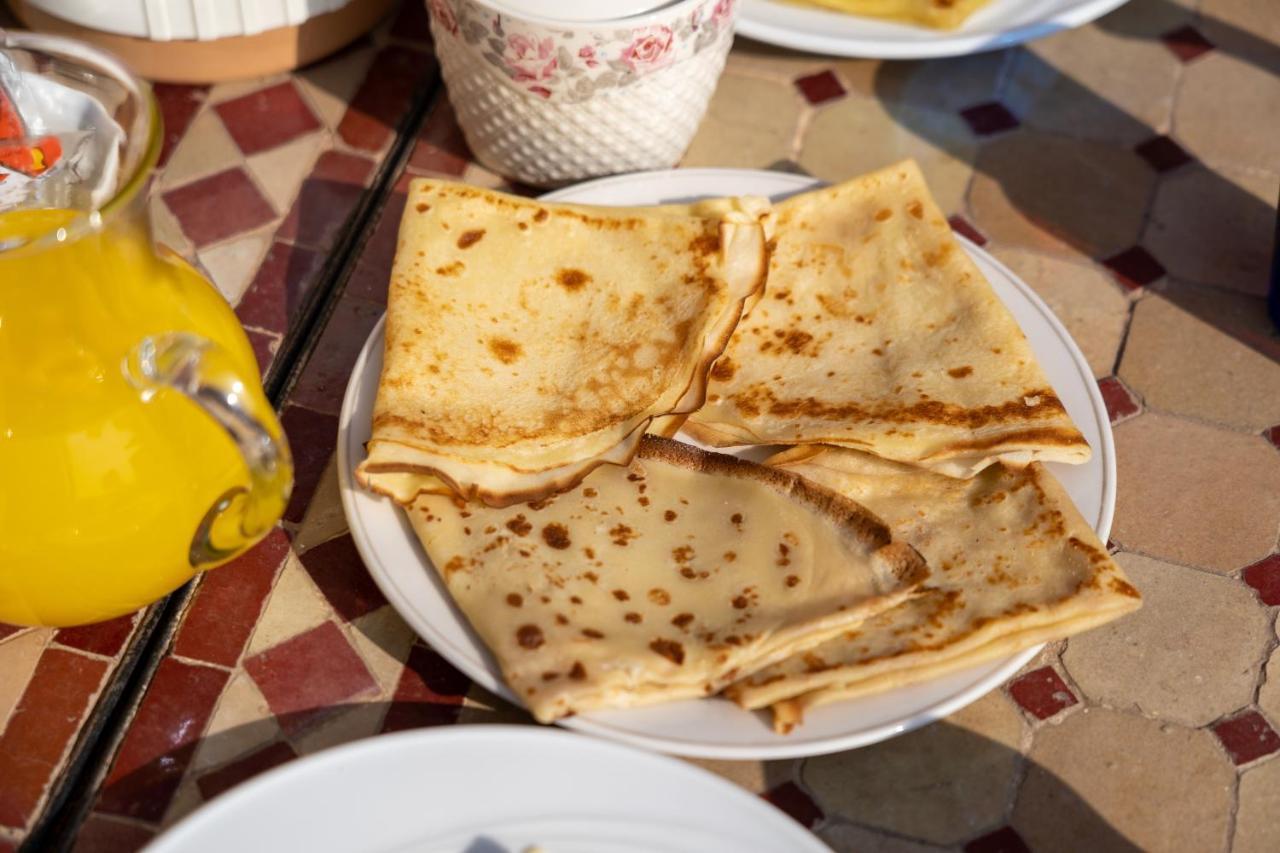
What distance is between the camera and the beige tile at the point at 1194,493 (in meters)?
1.41

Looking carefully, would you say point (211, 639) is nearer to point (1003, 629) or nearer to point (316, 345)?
point (316, 345)

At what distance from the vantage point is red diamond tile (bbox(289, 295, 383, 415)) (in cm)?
150

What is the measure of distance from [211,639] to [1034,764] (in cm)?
79

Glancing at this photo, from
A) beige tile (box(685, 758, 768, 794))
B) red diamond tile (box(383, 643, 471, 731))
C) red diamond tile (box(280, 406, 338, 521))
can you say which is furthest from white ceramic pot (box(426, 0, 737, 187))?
beige tile (box(685, 758, 768, 794))

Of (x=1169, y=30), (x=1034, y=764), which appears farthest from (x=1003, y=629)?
(x=1169, y=30)

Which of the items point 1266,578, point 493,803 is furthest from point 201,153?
point 1266,578

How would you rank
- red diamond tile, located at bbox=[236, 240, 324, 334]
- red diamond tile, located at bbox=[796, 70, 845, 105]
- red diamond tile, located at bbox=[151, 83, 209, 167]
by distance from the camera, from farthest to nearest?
red diamond tile, located at bbox=[796, 70, 845, 105] < red diamond tile, located at bbox=[151, 83, 209, 167] < red diamond tile, located at bbox=[236, 240, 324, 334]

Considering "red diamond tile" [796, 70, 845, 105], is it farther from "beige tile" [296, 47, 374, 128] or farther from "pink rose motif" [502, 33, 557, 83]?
"beige tile" [296, 47, 374, 128]

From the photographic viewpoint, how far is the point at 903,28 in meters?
1.77

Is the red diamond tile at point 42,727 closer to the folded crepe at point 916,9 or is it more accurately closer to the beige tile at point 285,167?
the beige tile at point 285,167

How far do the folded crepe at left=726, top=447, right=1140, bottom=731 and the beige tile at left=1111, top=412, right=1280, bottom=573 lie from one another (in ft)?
0.68

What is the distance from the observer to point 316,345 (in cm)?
154

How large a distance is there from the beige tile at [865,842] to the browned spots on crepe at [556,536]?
347mm

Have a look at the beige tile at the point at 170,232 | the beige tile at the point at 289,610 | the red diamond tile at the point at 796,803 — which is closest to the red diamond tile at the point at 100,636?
the beige tile at the point at 289,610
